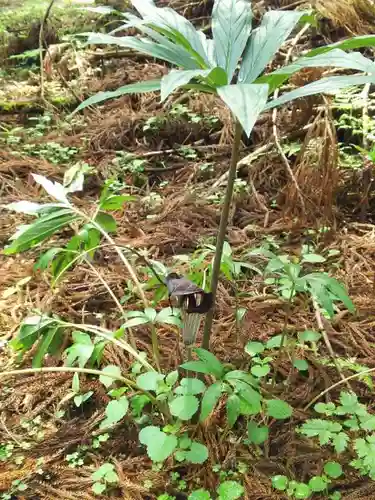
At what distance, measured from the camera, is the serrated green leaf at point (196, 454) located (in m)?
1.19

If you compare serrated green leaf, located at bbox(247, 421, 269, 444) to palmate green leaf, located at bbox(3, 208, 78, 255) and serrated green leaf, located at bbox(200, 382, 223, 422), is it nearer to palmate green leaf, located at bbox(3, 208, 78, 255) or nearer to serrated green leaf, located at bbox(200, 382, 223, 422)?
serrated green leaf, located at bbox(200, 382, 223, 422)

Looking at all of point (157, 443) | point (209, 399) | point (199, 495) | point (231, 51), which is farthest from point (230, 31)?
point (199, 495)

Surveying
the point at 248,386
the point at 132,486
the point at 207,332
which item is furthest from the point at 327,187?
the point at 132,486

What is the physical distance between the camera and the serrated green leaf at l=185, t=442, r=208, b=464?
1195 mm

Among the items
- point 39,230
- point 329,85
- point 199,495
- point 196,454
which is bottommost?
point 199,495

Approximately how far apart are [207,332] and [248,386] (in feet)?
0.73

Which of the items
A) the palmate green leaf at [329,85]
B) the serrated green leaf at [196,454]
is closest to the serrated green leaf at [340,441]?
the serrated green leaf at [196,454]

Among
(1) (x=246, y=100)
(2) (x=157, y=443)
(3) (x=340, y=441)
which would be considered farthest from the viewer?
(3) (x=340, y=441)

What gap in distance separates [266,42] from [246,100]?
406mm

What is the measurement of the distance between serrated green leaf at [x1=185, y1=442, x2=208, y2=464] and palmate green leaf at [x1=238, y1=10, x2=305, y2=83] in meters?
0.88

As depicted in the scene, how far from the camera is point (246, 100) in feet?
2.73

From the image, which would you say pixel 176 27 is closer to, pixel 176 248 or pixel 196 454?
pixel 196 454

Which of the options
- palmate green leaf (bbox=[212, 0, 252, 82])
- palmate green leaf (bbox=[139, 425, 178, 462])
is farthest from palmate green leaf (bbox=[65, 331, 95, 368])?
palmate green leaf (bbox=[212, 0, 252, 82])

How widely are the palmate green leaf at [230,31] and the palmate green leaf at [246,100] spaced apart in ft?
0.93
